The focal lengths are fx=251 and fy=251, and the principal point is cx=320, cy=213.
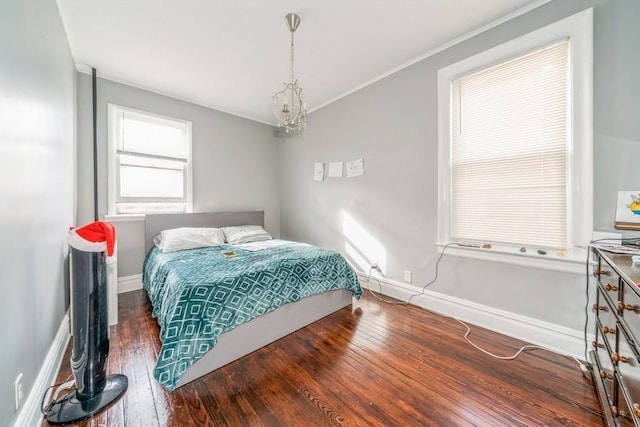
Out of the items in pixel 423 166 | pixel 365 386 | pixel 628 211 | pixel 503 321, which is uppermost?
pixel 423 166

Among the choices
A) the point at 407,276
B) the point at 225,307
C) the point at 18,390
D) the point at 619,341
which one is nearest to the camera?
the point at 18,390

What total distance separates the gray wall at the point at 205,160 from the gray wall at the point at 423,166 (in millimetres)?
358

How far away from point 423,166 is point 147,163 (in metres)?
3.52

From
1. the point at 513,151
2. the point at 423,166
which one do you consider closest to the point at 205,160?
the point at 423,166

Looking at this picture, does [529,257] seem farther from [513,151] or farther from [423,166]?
[423,166]

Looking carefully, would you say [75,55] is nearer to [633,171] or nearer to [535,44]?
[535,44]

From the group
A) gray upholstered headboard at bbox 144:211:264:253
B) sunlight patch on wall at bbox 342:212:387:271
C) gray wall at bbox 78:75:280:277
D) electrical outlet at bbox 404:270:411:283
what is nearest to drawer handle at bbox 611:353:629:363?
electrical outlet at bbox 404:270:411:283

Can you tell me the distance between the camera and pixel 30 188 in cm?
138

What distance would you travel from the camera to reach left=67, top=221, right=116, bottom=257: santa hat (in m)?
1.43

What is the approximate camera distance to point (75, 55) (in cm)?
262

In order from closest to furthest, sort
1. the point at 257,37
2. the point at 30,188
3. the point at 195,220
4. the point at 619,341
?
the point at 619,341, the point at 30,188, the point at 257,37, the point at 195,220

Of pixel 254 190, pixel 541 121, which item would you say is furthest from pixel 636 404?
pixel 254 190

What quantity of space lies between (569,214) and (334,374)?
2103 mm

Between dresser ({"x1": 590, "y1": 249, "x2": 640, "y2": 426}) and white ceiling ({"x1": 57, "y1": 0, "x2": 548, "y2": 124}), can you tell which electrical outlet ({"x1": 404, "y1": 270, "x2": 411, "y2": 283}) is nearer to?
dresser ({"x1": 590, "y1": 249, "x2": 640, "y2": 426})
